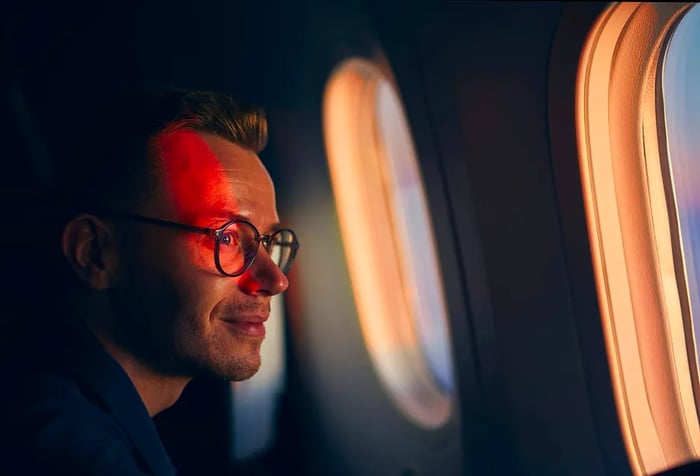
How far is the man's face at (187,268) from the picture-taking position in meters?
1.28

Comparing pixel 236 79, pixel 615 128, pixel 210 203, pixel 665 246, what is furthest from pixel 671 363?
pixel 236 79

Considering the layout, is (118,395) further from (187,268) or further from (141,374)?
(187,268)

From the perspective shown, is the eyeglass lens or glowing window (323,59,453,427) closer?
the eyeglass lens

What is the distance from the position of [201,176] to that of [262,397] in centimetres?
56

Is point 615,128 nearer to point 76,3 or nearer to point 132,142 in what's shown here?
point 132,142

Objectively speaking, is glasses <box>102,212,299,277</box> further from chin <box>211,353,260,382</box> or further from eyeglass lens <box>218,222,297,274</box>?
chin <box>211,353,260,382</box>

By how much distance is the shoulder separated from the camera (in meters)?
1.03

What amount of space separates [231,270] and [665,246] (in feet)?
3.02

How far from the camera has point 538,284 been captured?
5.43 feet

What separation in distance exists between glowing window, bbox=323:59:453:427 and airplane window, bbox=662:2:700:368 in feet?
2.24

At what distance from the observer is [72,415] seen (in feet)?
3.50

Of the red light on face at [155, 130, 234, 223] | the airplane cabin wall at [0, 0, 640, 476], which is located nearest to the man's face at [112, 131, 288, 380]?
the red light on face at [155, 130, 234, 223]

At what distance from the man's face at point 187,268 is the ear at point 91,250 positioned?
24mm

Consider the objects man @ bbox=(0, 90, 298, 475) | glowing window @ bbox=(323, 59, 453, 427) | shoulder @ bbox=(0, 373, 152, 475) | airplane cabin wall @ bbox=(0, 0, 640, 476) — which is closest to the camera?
shoulder @ bbox=(0, 373, 152, 475)
